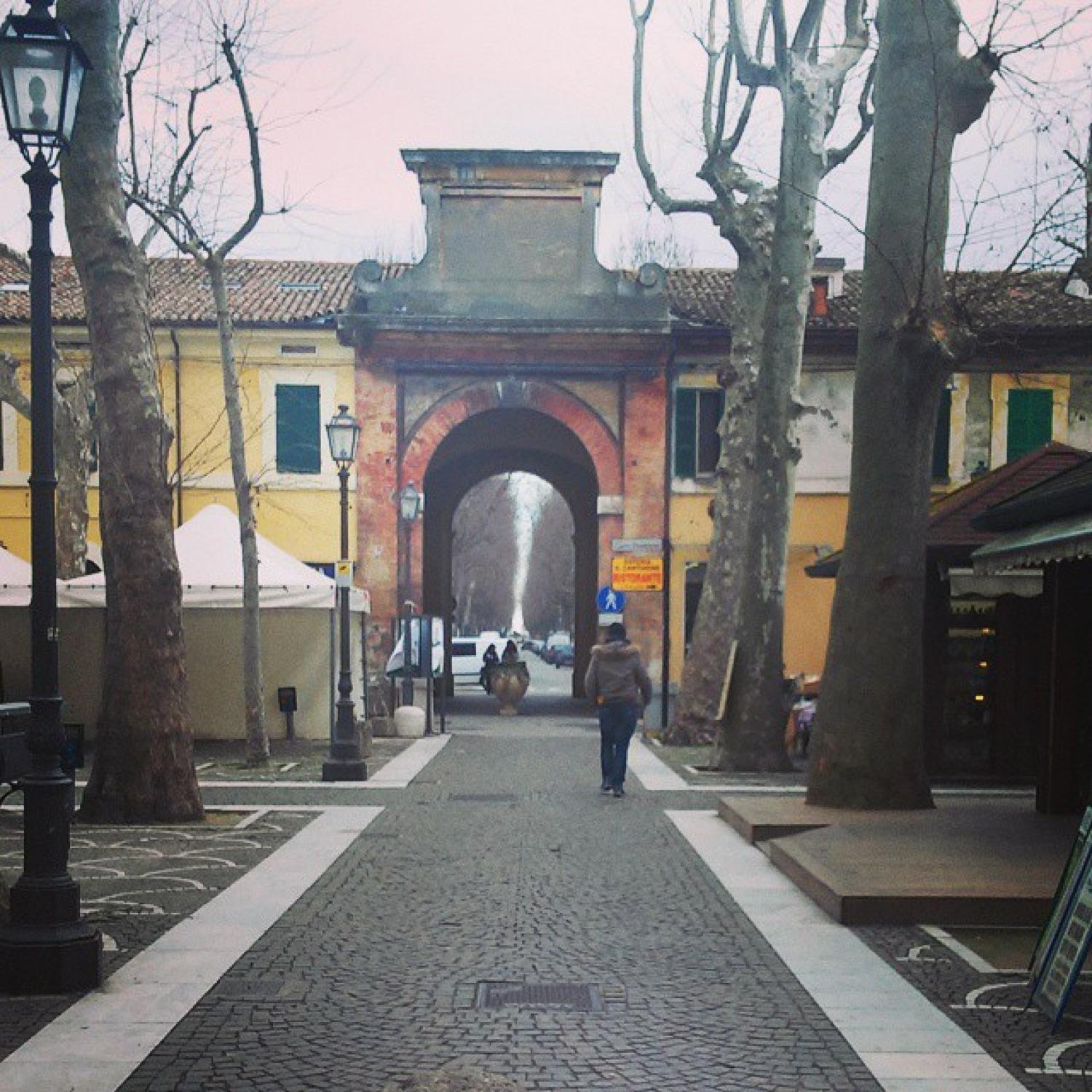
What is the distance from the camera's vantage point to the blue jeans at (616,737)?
15.6 meters

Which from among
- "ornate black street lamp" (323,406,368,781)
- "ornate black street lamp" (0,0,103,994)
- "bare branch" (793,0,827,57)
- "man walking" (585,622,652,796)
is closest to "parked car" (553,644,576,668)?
"ornate black street lamp" (323,406,368,781)

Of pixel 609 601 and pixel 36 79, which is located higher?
pixel 36 79

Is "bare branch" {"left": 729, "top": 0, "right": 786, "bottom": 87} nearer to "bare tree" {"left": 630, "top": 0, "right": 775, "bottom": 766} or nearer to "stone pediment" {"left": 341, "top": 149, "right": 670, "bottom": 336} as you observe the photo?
"bare tree" {"left": 630, "top": 0, "right": 775, "bottom": 766}

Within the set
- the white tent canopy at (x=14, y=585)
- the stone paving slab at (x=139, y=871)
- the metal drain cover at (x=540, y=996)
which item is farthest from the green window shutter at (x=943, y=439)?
the metal drain cover at (x=540, y=996)

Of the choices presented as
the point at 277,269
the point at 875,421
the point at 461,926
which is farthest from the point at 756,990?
the point at 277,269

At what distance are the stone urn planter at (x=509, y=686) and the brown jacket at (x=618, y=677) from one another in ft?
54.6

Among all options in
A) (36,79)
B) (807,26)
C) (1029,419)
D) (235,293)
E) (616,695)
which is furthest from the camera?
(235,293)

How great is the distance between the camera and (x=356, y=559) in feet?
107

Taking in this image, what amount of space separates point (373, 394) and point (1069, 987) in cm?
2805

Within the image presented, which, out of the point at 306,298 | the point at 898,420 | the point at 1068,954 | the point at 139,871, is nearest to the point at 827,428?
the point at 306,298

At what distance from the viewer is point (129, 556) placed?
12844 millimetres

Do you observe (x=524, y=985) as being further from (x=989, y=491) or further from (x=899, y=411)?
(x=989, y=491)

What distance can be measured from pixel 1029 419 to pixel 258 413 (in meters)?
17.2

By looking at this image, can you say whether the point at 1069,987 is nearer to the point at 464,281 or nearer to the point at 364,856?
the point at 364,856
